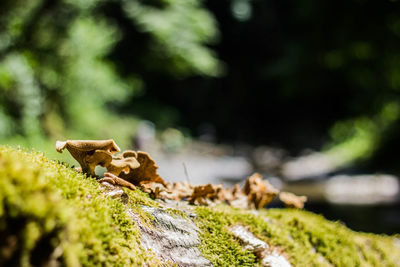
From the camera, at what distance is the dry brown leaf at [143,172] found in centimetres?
188

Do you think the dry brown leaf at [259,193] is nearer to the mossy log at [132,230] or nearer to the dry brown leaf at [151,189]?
the mossy log at [132,230]

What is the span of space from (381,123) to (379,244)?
785 inches

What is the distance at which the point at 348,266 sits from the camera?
221 centimetres

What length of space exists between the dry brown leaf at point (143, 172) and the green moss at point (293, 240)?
Result: 14.4 inches

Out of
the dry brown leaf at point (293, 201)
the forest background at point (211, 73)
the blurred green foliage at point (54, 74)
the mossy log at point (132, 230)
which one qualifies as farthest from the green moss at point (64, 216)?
the forest background at point (211, 73)

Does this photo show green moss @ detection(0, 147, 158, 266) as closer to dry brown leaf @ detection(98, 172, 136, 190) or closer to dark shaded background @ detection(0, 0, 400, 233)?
dry brown leaf @ detection(98, 172, 136, 190)

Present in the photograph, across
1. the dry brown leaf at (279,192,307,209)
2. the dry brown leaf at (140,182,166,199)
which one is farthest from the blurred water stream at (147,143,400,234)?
the dry brown leaf at (140,182,166,199)

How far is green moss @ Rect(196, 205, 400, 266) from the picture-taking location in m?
1.85

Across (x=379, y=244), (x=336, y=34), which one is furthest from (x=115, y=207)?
(x=336, y=34)

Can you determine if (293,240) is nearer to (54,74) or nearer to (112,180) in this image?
(112,180)

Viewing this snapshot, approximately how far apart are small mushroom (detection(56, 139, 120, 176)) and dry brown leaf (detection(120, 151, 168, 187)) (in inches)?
8.7

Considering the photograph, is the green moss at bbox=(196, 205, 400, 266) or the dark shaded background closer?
the green moss at bbox=(196, 205, 400, 266)

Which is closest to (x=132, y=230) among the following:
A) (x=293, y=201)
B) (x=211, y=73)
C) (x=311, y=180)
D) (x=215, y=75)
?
(x=293, y=201)

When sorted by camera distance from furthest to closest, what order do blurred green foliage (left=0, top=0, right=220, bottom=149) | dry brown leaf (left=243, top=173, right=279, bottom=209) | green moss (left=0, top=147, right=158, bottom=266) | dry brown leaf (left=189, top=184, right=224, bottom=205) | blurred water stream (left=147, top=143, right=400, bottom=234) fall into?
blurred water stream (left=147, top=143, right=400, bottom=234) → blurred green foliage (left=0, top=0, right=220, bottom=149) → dry brown leaf (left=243, top=173, right=279, bottom=209) → dry brown leaf (left=189, top=184, right=224, bottom=205) → green moss (left=0, top=147, right=158, bottom=266)
